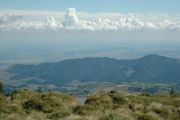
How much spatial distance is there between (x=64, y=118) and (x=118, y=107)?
5.30 m

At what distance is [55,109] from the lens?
25.5 m

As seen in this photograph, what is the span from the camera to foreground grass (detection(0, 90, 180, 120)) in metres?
21.1

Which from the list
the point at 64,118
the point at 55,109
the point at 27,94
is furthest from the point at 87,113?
the point at 27,94

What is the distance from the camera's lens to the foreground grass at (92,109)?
69.4 ft

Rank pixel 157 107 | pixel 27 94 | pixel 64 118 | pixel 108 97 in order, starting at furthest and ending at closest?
pixel 27 94 < pixel 108 97 < pixel 157 107 < pixel 64 118

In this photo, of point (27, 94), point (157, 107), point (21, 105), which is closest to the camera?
point (157, 107)

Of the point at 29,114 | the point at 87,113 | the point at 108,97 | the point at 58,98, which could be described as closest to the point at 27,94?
the point at 58,98

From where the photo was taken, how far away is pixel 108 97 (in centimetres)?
2867

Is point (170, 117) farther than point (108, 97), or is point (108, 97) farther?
point (108, 97)

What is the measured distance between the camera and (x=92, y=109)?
2353 cm

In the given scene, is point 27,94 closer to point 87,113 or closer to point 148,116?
point 87,113

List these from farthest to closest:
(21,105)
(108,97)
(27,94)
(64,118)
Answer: (27,94) → (108,97) → (21,105) → (64,118)

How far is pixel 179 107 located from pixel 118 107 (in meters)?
3.79

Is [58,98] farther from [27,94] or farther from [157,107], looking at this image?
[157,107]
